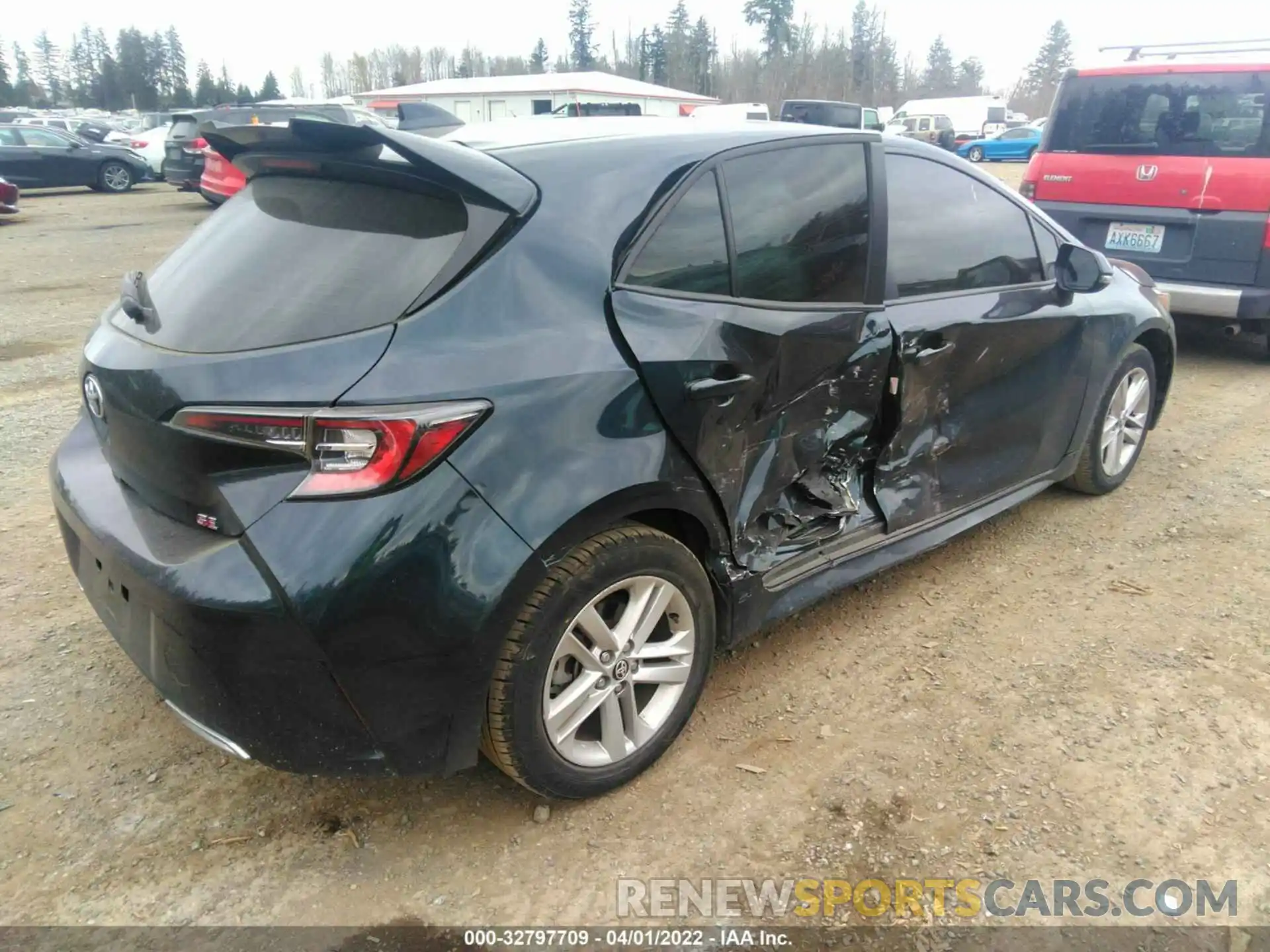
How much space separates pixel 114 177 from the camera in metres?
20.4

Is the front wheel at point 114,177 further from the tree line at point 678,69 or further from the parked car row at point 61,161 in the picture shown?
the tree line at point 678,69

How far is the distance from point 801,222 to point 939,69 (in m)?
112

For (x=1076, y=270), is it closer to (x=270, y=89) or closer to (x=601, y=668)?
(x=601, y=668)

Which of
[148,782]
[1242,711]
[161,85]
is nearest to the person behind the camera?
[148,782]

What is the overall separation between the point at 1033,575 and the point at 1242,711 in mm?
991

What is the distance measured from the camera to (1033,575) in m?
3.88

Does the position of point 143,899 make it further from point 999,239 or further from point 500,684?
point 999,239

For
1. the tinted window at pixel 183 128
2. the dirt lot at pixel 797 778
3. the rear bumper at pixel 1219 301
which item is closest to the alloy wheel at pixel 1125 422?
the dirt lot at pixel 797 778

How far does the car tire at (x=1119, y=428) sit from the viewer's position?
4.37m

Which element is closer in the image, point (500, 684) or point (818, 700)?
point (500, 684)

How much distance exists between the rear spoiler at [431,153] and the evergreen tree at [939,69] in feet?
354

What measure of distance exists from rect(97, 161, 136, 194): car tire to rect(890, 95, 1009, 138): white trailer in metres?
35.1

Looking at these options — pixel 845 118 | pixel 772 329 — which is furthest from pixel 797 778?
pixel 845 118

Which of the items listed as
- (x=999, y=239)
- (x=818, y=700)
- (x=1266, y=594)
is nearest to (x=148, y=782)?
(x=818, y=700)
